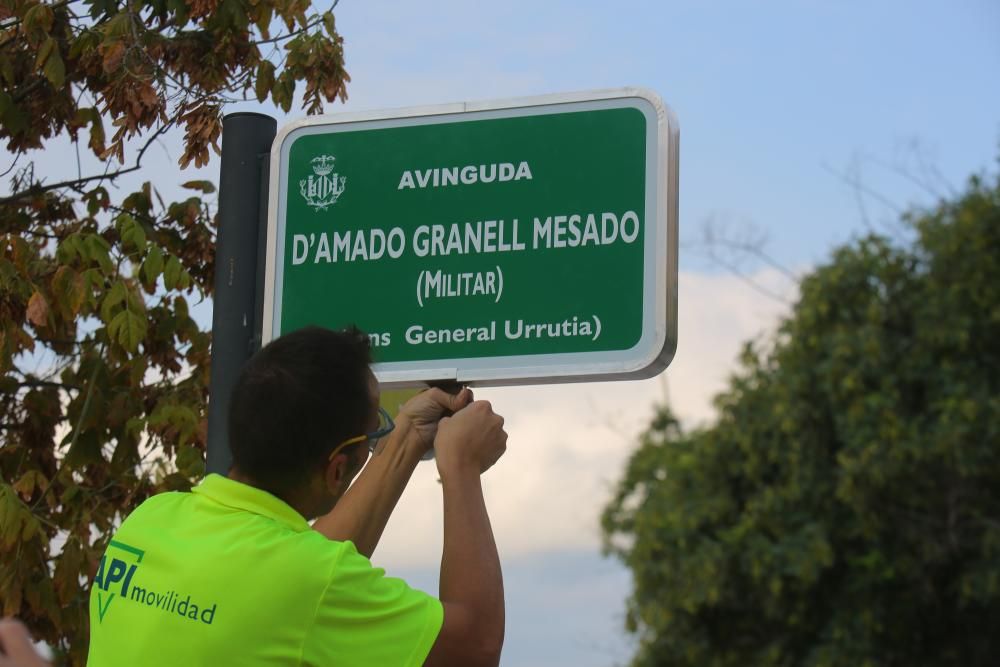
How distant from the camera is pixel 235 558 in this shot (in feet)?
6.56

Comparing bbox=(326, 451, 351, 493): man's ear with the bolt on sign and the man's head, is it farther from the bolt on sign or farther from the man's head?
the bolt on sign

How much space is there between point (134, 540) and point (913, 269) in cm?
1591

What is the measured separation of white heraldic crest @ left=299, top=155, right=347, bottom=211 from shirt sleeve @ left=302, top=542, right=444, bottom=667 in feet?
3.44

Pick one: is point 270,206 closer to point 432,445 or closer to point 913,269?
point 432,445

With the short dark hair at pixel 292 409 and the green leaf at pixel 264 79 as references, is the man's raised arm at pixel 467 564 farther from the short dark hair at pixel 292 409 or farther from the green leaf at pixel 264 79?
the green leaf at pixel 264 79

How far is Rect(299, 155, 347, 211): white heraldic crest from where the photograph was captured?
9.66 feet

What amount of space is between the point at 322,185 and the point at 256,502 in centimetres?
100

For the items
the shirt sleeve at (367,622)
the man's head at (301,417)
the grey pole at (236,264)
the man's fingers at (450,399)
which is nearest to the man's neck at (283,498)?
the man's head at (301,417)

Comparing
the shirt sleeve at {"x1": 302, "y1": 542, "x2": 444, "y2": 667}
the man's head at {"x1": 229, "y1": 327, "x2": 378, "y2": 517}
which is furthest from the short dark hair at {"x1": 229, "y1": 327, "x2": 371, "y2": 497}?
the shirt sleeve at {"x1": 302, "y1": 542, "x2": 444, "y2": 667}

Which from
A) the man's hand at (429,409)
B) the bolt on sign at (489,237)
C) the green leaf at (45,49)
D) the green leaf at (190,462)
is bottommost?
the man's hand at (429,409)

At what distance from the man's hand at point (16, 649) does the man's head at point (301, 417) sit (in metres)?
0.83

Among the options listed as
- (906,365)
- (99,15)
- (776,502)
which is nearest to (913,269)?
(906,365)

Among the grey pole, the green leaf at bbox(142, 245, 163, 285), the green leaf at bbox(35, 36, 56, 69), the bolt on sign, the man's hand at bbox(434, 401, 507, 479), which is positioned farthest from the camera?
the green leaf at bbox(35, 36, 56, 69)

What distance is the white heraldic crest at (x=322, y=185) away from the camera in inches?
116
